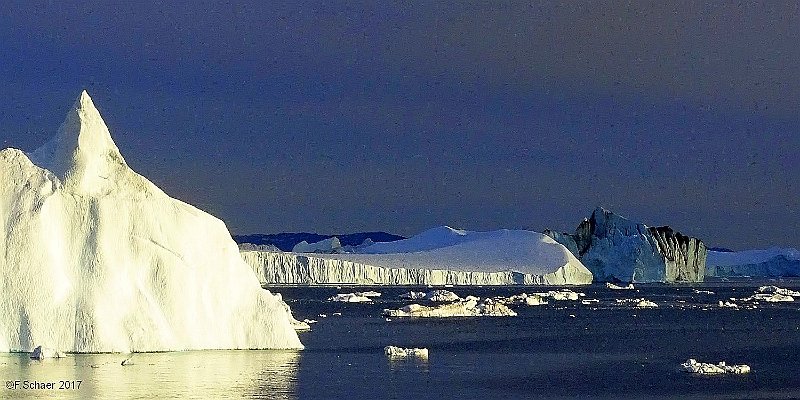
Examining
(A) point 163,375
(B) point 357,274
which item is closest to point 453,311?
(A) point 163,375

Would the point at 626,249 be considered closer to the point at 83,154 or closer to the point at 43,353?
the point at 83,154

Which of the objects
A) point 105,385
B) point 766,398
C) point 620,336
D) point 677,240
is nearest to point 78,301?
point 105,385

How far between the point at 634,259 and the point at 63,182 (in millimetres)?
81435

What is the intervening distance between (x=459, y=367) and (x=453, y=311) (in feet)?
71.8

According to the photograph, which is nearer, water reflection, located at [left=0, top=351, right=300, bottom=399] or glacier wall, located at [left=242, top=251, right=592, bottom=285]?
water reflection, located at [left=0, top=351, right=300, bottom=399]

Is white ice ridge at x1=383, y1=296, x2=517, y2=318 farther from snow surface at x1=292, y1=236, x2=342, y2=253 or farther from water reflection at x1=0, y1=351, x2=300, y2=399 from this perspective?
snow surface at x1=292, y1=236, x2=342, y2=253

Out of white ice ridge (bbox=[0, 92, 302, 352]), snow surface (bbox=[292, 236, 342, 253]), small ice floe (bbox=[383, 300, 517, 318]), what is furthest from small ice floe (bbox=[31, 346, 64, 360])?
snow surface (bbox=[292, 236, 342, 253])

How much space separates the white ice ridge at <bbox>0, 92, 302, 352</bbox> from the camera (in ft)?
76.9

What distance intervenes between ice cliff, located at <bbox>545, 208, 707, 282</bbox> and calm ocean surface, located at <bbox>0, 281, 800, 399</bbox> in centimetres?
6004

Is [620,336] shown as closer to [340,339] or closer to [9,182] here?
[340,339]

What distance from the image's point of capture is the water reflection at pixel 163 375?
1911cm

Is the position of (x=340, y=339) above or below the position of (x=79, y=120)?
below

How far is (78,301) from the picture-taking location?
23.5 m

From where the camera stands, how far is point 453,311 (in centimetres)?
4709
